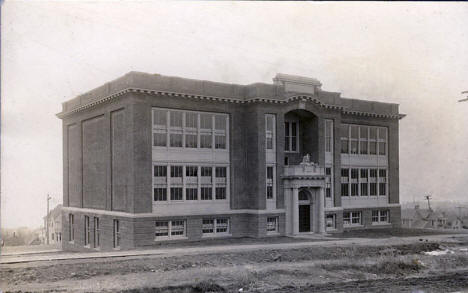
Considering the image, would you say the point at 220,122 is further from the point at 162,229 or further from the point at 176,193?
the point at 162,229

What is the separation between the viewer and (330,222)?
138 feet

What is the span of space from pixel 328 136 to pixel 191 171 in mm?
13689

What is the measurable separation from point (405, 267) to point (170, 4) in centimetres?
1934

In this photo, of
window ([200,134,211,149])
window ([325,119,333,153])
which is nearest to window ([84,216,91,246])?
window ([200,134,211,149])

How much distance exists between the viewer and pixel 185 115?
35469 millimetres

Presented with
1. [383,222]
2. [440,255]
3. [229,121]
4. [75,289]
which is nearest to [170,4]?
[229,121]

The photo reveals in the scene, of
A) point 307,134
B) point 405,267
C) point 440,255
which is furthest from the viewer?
point 307,134

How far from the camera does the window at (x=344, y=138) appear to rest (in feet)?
150

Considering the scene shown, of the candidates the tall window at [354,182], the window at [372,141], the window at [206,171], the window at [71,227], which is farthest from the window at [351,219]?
the window at [71,227]

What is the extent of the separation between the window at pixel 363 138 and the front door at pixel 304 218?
34.6 ft

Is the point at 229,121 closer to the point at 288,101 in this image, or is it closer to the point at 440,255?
the point at 288,101

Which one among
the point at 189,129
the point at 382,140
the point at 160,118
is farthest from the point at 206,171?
the point at 382,140

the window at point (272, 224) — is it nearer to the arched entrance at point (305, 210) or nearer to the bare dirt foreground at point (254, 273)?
the arched entrance at point (305, 210)

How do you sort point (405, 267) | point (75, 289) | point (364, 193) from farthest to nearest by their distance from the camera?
1. point (364, 193)
2. point (405, 267)
3. point (75, 289)
